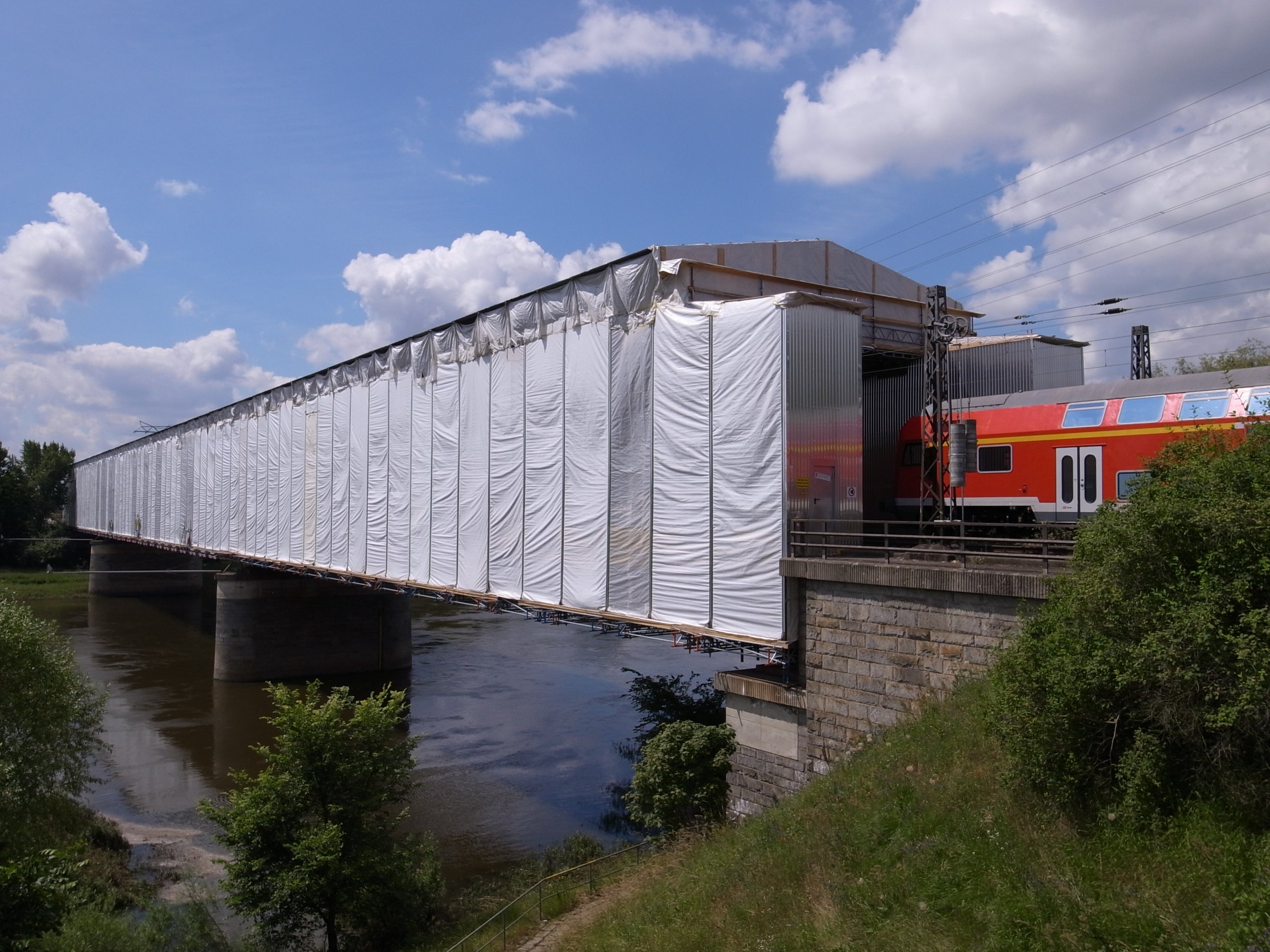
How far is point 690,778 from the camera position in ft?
55.3

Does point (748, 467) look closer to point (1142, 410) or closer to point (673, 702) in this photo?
point (1142, 410)

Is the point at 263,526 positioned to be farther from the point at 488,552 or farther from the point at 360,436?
the point at 488,552

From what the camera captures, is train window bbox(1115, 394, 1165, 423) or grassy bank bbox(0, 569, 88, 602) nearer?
train window bbox(1115, 394, 1165, 423)

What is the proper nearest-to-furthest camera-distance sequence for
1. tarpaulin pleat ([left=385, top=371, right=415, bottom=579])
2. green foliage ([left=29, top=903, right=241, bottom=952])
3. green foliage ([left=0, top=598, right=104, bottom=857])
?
green foliage ([left=29, top=903, right=241, bottom=952]) < green foliage ([left=0, top=598, right=104, bottom=857]) < tarpaulin pleat ([left=385, top=371, right=415, bottom=579])

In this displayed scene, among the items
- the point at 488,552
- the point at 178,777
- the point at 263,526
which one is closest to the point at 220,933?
the point at 488,552

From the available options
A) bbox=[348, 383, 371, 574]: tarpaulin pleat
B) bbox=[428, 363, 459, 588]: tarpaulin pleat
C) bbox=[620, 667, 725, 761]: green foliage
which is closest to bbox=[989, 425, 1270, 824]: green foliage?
bbox=[620, 667, 725, 761]: green foliage

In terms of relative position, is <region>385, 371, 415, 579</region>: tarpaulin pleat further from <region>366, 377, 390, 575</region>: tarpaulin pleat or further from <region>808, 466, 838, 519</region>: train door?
<region>808, 466, 838, 519</region>: train door

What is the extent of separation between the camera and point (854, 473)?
17.2m

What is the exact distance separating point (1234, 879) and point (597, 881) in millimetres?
11742

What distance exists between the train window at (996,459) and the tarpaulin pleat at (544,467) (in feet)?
30.5

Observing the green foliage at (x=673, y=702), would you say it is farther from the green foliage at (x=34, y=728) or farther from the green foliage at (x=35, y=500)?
the green foliage at (x=35, y=500)

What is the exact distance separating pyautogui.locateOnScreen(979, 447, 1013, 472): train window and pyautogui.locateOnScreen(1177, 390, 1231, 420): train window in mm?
3496

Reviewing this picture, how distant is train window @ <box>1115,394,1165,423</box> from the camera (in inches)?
665

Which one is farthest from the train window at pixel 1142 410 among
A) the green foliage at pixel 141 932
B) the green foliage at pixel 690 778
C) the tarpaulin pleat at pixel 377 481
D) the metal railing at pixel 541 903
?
the tarpaulin pleat at pixel 377 481
